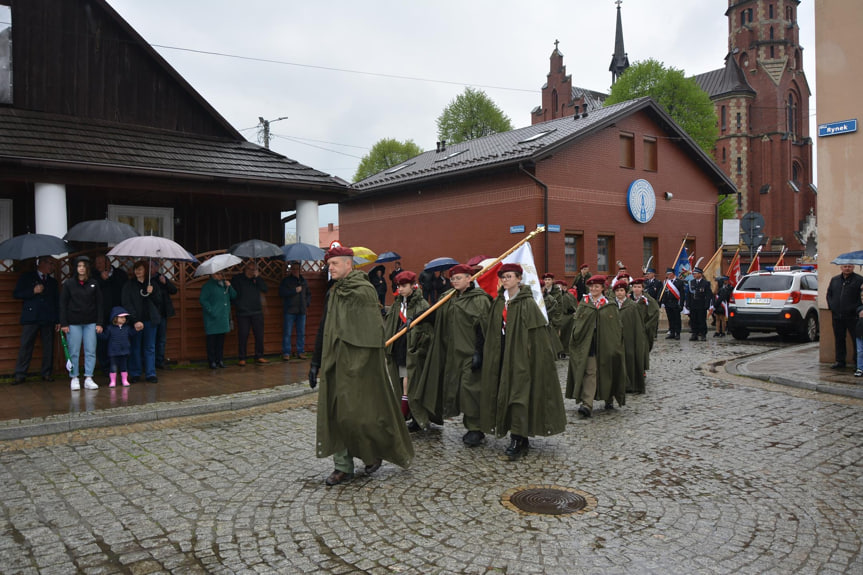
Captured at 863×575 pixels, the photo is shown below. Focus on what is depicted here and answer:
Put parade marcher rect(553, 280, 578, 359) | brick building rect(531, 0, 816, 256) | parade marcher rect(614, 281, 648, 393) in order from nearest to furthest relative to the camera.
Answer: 1. parade marcher rect(614, 281, 648, 393)
2. parade marcher rect(553, 280, 578, 359)
3. brick building rect(531, 0, 816, 256)

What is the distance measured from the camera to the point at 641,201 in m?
26.5

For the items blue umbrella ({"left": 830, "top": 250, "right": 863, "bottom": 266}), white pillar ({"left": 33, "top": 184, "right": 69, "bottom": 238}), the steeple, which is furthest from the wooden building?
the steeple

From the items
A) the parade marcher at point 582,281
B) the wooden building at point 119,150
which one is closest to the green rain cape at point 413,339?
the wooden building at point 119,150

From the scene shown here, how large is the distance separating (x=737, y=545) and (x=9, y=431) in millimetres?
7222

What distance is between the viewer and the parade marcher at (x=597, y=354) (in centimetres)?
834

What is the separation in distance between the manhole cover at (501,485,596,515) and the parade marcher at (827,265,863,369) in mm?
8187

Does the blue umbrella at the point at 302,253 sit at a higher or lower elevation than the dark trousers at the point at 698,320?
higher

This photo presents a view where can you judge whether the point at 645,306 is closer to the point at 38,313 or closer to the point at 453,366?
the point at 453,366

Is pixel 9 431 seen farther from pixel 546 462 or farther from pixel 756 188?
pixel 756 188

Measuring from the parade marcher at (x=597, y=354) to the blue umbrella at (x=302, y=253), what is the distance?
629 cm

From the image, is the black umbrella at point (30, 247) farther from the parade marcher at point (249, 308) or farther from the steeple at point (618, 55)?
the steeple at point (618, 55)

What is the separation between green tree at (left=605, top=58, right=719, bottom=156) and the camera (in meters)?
43.4

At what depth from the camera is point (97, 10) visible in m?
14.5

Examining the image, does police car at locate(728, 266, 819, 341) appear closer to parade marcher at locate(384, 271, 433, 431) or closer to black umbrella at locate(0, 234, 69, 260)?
parade marcher at locate(384, 271, 433, 431)
